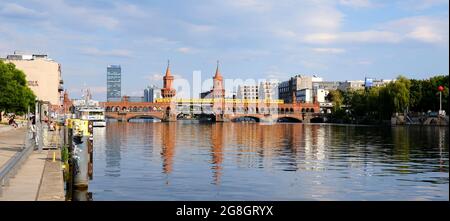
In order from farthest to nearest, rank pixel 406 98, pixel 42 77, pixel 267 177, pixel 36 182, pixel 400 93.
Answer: pixel 42 77 < pixel 400 93 < pixel 406 98 < pixel 267 177 < pixel 36 182

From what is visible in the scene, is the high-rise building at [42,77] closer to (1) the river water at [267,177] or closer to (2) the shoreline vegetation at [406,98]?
(2) the shoreline vegetation at [406,98]

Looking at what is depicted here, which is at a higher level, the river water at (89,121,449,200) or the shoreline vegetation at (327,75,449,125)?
the shoreline vegetation at (327,75,449,125)

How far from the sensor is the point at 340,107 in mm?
192750

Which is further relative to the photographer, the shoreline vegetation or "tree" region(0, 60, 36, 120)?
the shoreline vegetation

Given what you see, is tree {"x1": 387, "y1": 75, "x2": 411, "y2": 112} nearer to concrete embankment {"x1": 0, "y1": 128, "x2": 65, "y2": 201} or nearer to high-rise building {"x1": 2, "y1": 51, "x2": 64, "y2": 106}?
high-rise building {"x1": 2, "y1": 51, "x2": 64, "y2": 106}

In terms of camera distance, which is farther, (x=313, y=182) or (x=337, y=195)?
(x=313, y=182)

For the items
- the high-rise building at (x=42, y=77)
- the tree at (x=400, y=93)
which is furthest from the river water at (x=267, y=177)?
the high-rise building at (x=42, y=77)

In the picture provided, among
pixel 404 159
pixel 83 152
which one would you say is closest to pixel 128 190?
pixel 83 152

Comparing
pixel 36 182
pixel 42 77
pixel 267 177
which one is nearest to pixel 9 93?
pixel 267 177

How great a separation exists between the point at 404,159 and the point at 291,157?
7.20 metres

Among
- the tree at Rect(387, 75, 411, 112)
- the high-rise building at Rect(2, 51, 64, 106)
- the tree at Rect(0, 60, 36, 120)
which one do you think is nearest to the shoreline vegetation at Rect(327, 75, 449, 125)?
the tree at Rect(387, 75, 411, 112)

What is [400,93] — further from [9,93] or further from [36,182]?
[36,182]

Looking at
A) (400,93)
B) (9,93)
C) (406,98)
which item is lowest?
(9,93)
